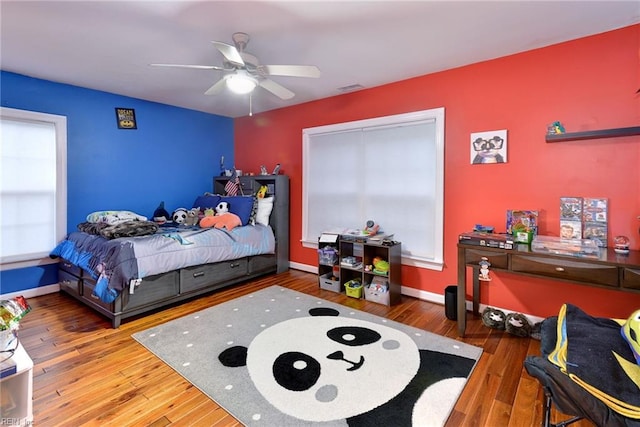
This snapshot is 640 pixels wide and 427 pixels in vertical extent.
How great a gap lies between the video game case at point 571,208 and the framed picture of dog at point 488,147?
59 cm

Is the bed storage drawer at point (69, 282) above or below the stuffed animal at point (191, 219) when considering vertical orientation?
below

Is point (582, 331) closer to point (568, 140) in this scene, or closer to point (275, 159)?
point (568, 140)

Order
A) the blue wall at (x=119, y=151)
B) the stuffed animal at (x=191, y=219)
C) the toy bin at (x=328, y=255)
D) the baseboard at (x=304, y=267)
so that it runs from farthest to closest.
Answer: the baseboard at (x=304, y=267) → the stuffed animal at (x=191, y=219) → the toy bin at (x=328, y=255) → the blue wall at (x=119, y=151)

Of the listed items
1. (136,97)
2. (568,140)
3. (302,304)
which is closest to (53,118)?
(136,97)

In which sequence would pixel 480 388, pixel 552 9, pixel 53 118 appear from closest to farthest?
pixel 480 388 → pixel 552 9 → pixel 53 118

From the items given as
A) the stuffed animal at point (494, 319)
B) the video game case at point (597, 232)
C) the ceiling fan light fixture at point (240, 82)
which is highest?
the ceiling fan light fixture at point (240, 82)

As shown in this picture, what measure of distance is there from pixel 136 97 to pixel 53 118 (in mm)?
990

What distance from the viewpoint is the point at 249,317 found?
9.42 feet

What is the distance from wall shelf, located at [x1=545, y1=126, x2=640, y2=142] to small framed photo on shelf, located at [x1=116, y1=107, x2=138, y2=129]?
482 centimetres

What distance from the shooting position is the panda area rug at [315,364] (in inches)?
66.3

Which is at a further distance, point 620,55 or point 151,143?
point 151,143

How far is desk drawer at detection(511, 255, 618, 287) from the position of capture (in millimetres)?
1928

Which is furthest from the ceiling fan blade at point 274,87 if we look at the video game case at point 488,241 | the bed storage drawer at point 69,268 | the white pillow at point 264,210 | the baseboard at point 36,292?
the baseboard at point 36,292

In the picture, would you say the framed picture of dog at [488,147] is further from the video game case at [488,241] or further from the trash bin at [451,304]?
the trash bin at [451,304]
